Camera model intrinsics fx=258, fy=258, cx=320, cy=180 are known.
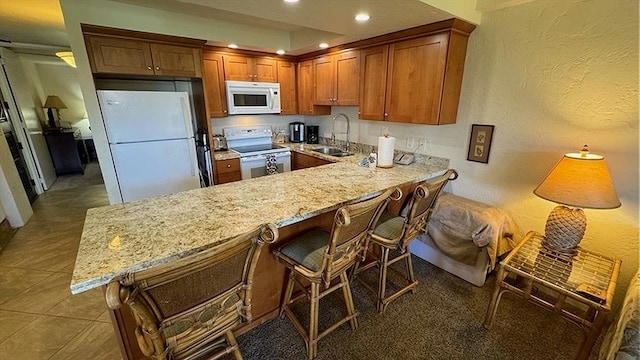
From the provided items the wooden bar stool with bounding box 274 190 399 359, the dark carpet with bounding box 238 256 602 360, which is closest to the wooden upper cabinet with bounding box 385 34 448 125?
the wooden bar stool with bounding box 274 190 399 359

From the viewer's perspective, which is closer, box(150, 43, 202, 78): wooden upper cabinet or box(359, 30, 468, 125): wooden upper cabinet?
box(359, 30, 468, 125): wooden upper cabinet

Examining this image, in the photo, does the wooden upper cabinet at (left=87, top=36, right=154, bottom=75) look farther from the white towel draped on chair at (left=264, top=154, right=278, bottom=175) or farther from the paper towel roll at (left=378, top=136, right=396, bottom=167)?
the paper towel roll at (left=378, top=136, right=396, bottom=167)

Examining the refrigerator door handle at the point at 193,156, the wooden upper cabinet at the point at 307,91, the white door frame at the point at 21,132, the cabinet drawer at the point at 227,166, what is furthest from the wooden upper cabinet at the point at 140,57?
the white door frame at the point at 21,132

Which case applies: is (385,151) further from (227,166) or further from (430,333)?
(227,166)

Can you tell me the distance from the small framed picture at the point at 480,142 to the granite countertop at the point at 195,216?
752 mm

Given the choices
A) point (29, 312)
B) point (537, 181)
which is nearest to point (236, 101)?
point (29, 312)

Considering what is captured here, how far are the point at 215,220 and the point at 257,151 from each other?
91.0 inches

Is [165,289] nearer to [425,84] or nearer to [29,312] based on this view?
[29,312]

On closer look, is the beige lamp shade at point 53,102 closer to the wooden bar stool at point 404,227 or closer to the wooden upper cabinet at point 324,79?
the wooden upper cabinet at point 324,79

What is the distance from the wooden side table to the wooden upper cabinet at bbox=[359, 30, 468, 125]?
128 centimetres

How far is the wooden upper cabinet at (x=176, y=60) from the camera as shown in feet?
8.97

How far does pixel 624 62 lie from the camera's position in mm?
1637

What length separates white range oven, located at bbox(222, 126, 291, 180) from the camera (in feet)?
11.4

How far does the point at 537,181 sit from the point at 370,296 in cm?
166
